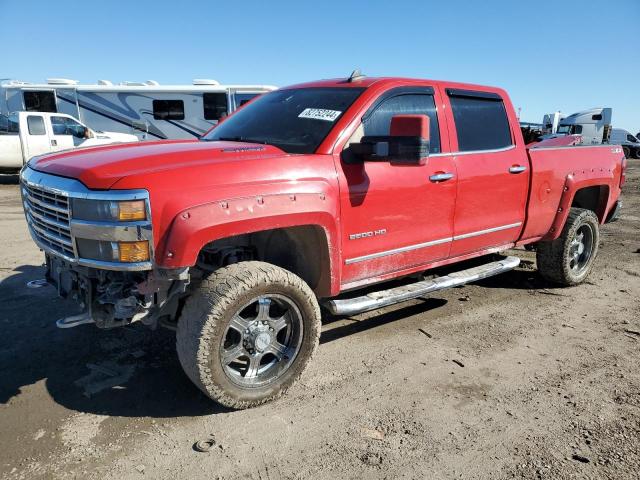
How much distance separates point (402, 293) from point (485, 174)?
4.33 feet

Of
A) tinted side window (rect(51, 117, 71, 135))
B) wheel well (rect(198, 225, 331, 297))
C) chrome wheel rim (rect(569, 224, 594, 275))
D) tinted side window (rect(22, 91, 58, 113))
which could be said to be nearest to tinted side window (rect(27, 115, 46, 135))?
tinted side window (rect(51, 117, 71, 135))

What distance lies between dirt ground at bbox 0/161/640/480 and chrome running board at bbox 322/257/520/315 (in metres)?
0.45

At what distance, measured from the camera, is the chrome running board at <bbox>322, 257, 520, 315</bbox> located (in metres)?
3.26

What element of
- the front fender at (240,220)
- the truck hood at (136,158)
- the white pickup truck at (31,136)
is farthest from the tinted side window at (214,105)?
the front fender at (240,220)

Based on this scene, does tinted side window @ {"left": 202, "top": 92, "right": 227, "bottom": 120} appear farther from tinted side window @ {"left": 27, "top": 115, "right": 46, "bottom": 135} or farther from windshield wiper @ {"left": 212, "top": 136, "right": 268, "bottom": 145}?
windshield wiper @ {"left": 212, "top": 136, "right": 268, "bottom": 145}

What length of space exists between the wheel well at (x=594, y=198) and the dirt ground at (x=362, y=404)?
5.01 feet

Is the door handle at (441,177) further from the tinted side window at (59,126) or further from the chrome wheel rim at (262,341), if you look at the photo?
Result: the tinted side window at (59,126)

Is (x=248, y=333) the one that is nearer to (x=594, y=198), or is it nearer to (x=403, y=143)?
(x=403, y=143)

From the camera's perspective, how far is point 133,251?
247 cm

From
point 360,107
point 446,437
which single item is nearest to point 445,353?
point 446,437

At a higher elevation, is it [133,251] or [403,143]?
[403,143]

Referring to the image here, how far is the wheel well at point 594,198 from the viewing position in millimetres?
5578

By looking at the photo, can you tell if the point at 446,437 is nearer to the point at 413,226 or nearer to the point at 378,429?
the point at 378,429

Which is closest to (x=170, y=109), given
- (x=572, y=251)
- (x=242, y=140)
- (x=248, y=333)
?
(x=242, y=140)
